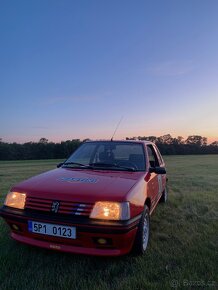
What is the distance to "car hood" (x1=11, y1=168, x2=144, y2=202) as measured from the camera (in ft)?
11.2

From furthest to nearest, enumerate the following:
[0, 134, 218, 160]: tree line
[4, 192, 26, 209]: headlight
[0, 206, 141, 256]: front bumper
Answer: [0, 134, 218, 160]: tree line, [4, 192, 26, 209]: headlight, [0, 206, 141, 256]: front bumper

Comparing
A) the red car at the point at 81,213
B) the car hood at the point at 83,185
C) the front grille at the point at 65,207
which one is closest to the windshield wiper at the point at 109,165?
the car hood at the point at 83,185

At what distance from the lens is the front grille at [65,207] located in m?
3.34

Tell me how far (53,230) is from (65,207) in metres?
0.30

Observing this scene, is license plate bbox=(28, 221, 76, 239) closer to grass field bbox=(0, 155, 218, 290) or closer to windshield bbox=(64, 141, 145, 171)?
grass field bbox=(0, 155, 218, 290)

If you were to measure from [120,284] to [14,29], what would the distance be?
9.88 metres

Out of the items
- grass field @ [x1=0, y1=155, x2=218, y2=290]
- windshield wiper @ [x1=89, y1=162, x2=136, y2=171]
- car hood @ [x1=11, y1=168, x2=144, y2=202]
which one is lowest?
grass field @ [x1=0, y1=155, x2=218, y2=290]

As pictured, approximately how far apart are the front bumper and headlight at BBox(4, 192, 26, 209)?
91 millimetres

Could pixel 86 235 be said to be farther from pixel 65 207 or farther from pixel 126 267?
pixel 126 267

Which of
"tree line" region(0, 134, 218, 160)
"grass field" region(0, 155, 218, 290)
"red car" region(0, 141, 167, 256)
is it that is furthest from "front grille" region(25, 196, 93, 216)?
"tree line" region(0, 134, 218, 160)

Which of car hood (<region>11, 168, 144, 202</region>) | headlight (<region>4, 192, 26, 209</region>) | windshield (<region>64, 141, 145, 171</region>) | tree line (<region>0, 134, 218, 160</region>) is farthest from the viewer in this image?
tree line (<region>0, 134, 218, 160</region>)

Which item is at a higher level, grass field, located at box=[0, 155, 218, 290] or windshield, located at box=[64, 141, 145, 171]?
windshield, located at box=[64, 141, 145, 171]

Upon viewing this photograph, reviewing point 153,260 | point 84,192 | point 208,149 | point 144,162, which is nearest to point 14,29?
point 144,162

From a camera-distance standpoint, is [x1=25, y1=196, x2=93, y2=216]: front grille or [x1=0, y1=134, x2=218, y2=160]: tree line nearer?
[x1=25, y1=196, x2=93, y2=216]: front grille
